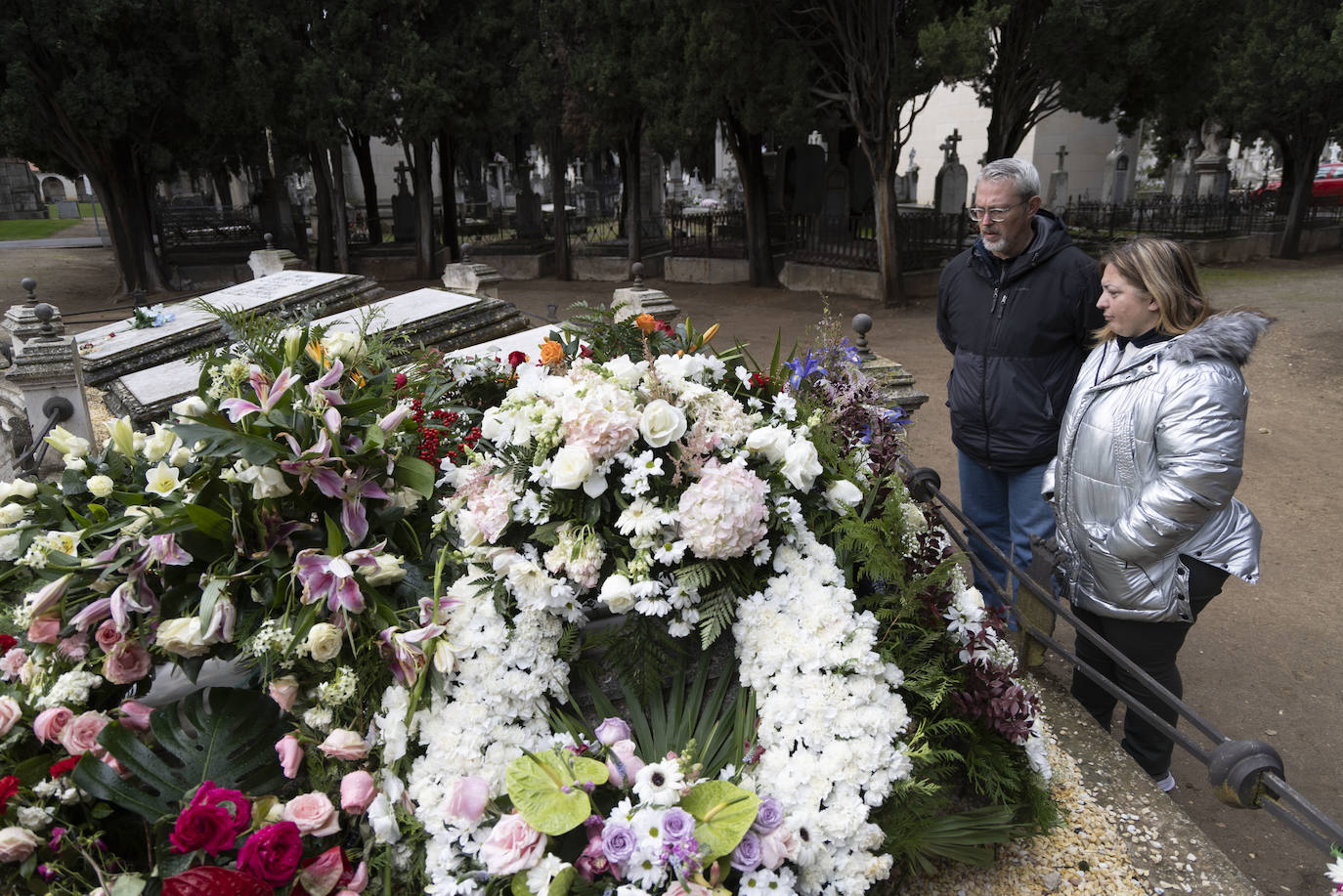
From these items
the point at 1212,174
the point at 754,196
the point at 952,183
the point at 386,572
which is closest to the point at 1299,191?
the point at 1212,174

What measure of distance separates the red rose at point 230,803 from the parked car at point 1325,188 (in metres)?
24.2

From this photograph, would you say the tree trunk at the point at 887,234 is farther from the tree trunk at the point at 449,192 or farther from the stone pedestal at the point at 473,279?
the tree trunk at the point at 449,192

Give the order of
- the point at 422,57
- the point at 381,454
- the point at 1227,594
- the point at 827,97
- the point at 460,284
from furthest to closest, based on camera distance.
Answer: the point at 422,57 < the point at 827,97 < the point at 460,284 < the point at 1227,594 < the point at 381,454

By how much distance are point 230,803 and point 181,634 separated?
1.19 ft

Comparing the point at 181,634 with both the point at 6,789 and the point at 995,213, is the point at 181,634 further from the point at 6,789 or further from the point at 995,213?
the point at 995,213

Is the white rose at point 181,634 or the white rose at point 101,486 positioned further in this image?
the white rose at point 101,486

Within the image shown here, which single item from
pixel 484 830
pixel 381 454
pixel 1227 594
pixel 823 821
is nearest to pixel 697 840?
pixel 823 821

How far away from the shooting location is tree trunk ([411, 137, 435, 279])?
54.7 ft

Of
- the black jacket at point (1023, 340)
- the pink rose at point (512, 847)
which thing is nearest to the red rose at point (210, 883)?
the pink rose at point (512, 847)

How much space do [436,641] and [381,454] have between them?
520 mm

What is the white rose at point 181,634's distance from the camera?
1725 mm

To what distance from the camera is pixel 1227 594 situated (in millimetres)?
4809

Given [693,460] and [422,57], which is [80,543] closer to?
[693,460]

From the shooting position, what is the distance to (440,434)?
2.62 metres
